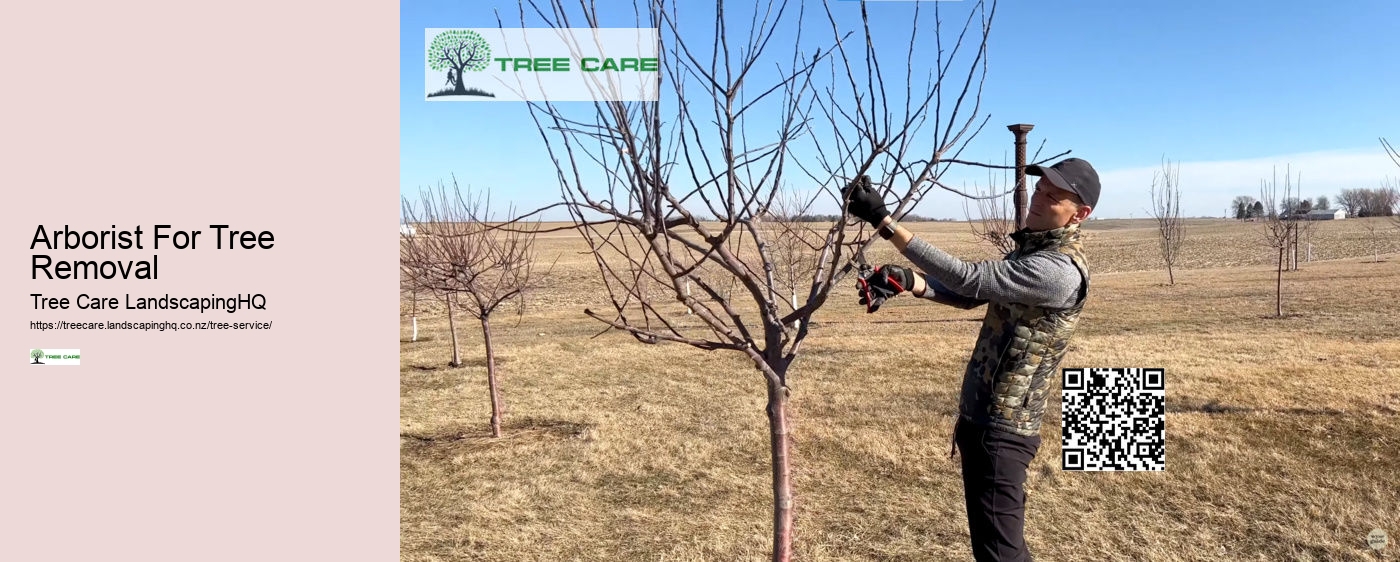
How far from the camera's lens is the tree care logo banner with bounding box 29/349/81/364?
3145mm

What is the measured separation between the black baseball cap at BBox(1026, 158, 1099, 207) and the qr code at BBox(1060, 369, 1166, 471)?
149 centimetres

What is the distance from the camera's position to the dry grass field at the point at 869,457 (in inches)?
174

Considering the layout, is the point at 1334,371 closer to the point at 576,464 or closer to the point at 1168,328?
the point at 1168,328

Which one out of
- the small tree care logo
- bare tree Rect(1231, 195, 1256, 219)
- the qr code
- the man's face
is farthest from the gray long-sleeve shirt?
bare tree Rect(1231, 195, 1256, 219)

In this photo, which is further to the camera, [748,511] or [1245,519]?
[748,511]

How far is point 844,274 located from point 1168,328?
12780 millimetres

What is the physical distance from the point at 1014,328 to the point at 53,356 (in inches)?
148

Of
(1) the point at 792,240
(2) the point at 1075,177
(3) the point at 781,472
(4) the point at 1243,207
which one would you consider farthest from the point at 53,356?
(4) the point at 1243,207

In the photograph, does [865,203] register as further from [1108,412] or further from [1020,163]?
[1108,412]

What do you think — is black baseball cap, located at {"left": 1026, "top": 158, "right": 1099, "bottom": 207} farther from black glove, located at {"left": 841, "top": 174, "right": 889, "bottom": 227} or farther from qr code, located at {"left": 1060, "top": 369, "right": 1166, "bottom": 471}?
qr code, located at {"left": 1060, "top": 369, "right": 1166, "bottom": 471}

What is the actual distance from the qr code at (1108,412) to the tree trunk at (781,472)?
170 cm

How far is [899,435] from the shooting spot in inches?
258

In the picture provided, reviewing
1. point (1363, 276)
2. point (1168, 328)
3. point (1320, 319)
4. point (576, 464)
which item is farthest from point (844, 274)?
point (1363, 276)

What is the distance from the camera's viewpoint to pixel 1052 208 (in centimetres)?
231
